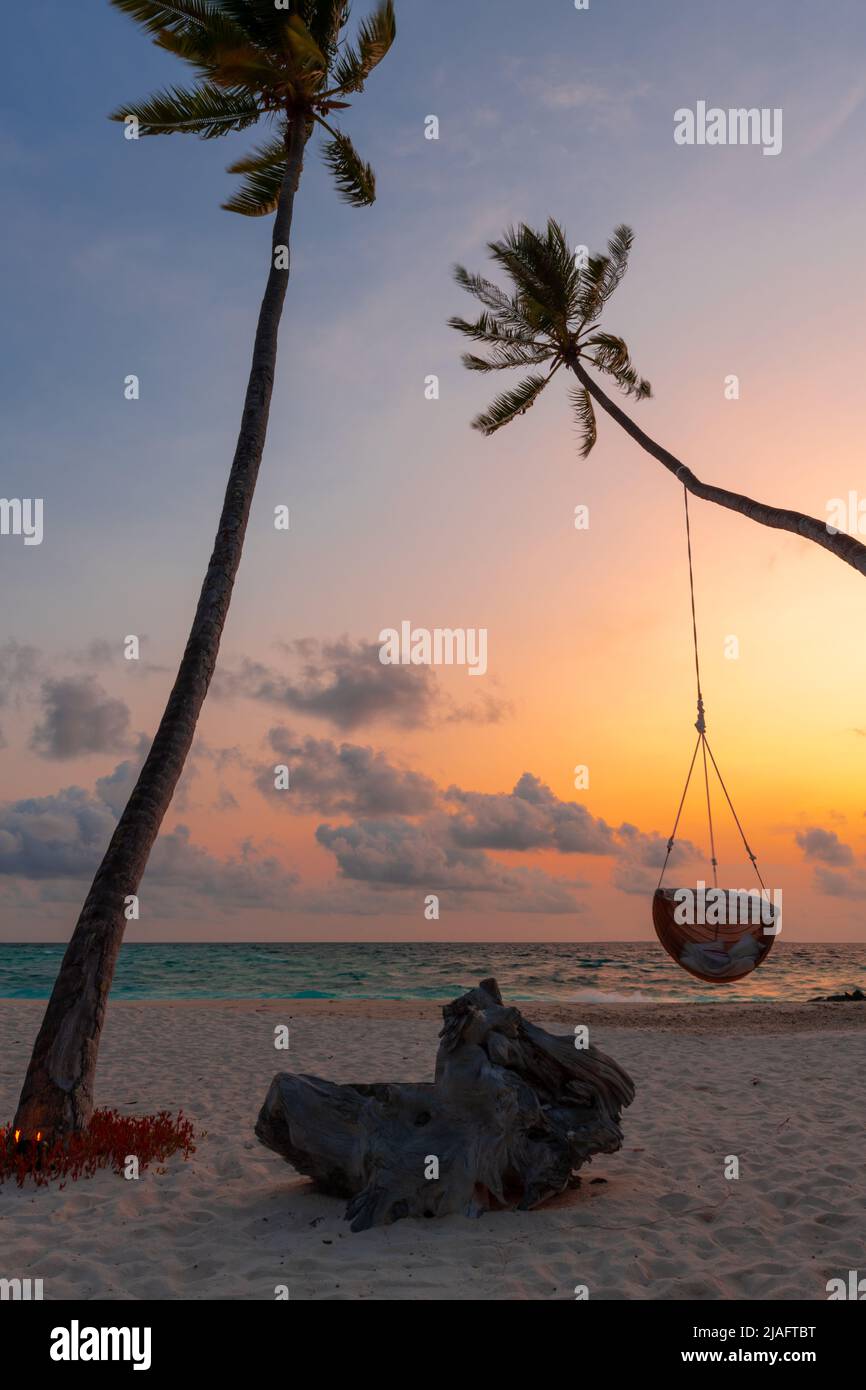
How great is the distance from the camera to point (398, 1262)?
5270 mm

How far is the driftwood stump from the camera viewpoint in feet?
20.0

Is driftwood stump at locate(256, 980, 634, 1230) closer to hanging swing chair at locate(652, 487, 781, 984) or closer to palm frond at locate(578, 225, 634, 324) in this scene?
hanging swing chair at locate(652, 487, 781, 984)

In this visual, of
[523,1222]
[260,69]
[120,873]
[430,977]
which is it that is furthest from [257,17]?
[430,977]

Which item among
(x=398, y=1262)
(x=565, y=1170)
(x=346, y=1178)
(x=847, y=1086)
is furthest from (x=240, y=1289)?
(x=847, y=1086)

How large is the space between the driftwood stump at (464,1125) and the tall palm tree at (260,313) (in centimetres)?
197

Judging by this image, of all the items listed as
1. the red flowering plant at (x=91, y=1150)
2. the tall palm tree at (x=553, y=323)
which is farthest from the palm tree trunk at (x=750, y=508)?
the red flowering plant at (x=91, y=1150)

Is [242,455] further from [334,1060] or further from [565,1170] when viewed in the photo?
[334,1060]

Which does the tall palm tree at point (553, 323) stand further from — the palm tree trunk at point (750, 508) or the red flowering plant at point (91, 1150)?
the red flowering plant at point (91, 1150)

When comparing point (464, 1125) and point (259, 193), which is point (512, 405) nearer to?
point (259, 193)

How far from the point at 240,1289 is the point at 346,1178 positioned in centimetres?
150

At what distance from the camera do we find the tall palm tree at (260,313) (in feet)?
24.7

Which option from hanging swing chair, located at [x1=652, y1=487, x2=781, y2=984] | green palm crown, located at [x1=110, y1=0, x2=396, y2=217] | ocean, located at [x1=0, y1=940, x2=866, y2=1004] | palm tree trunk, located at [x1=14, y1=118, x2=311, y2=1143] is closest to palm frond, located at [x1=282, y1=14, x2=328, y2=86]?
green palm crown, located at [x1=110, y1=0, x2=396, y2=217]
